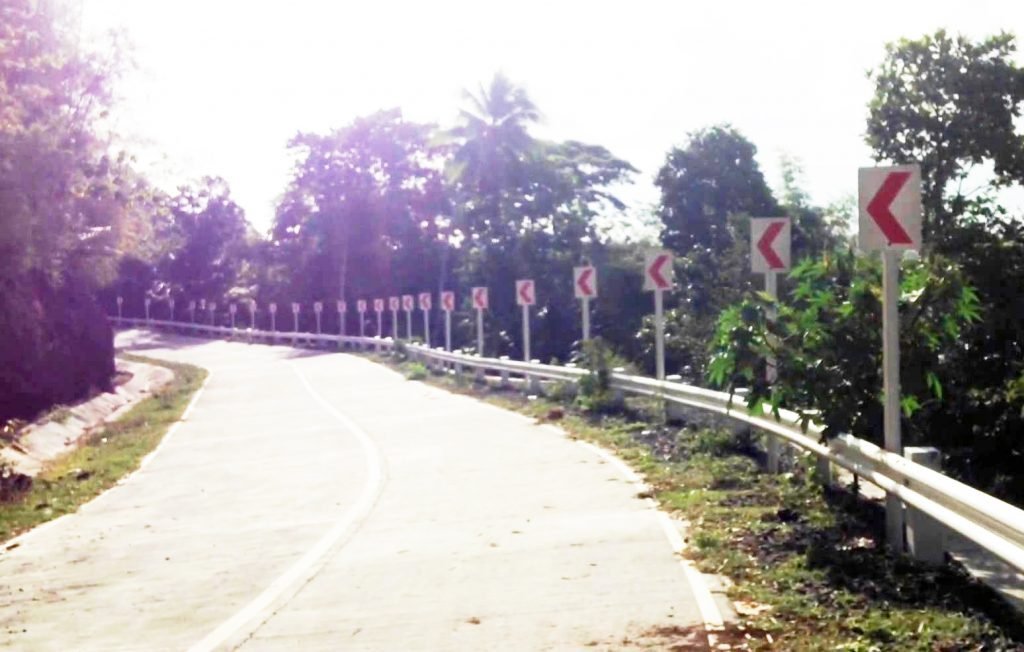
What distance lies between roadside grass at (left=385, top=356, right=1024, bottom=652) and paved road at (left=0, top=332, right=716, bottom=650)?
17.6 inches

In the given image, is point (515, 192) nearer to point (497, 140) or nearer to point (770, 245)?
point (497, 140)

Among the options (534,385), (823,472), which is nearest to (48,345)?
(534,385)

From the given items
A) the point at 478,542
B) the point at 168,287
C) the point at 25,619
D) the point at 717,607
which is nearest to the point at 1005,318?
the point at 478,542

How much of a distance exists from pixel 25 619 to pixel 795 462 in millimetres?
8140

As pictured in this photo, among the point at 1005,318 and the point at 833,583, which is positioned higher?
the point at 1005,318

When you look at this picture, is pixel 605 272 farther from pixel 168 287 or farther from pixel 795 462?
pixel 168 287

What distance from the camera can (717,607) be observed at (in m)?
9.06

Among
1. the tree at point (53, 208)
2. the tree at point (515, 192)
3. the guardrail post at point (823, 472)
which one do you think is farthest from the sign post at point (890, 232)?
the tree at point (515, 192)

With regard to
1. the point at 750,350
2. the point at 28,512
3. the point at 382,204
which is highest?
the point at 382,204

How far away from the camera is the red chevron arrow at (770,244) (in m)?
16.9

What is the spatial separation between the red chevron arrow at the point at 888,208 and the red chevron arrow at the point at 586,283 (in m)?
17.9

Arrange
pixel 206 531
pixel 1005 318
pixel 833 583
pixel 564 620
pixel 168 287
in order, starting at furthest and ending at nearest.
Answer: pixel 168 287
pixel 1005 318
pixel 206 531
pixel 833 583
pixel 564 620

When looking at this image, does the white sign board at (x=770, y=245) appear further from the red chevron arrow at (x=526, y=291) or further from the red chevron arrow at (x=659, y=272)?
the red chevron arrow at (x=526, y=291)

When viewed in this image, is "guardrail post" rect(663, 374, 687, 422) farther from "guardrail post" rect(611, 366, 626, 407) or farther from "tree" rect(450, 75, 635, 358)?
"tree" rect(450, 75, 635, 358)
